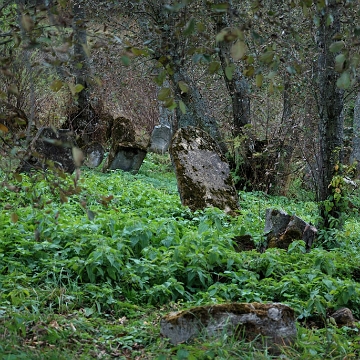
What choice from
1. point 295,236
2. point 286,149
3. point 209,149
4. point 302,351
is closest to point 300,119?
point 286,149

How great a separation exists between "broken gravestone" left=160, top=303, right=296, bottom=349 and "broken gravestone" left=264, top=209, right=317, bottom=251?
267 centimetres

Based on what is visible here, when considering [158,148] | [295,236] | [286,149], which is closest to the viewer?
[295,236]

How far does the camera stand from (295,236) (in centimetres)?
685

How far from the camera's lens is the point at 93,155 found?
581 inches

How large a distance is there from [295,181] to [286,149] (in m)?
1.49

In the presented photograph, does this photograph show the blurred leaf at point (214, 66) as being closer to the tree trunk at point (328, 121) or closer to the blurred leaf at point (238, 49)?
the blurred leaf at point (238, 49)

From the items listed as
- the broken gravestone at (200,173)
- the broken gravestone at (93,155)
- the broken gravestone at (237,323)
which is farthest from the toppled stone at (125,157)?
the broken gravestone at (237,323)

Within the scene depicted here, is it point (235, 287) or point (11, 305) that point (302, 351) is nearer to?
point (235, 287)

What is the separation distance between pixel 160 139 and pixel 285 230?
38.9 ft

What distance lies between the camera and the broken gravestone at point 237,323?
4.14 metres

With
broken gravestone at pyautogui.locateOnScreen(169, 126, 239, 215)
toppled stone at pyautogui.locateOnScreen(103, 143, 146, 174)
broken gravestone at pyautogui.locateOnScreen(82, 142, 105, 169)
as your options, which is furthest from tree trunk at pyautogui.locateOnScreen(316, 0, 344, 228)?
broken gravestone at pyautogui.locateOnScreen(82, 142, 105, 169)

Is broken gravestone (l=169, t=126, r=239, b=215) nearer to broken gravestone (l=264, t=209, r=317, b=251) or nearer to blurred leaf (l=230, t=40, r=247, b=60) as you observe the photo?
broken gravestone (l=264, t=209, r=317, b=251)

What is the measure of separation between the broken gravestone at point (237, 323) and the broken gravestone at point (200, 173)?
14.5ft

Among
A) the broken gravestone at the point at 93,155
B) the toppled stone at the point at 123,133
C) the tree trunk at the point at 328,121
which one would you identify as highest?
the tree trunk at the point at 328,121
